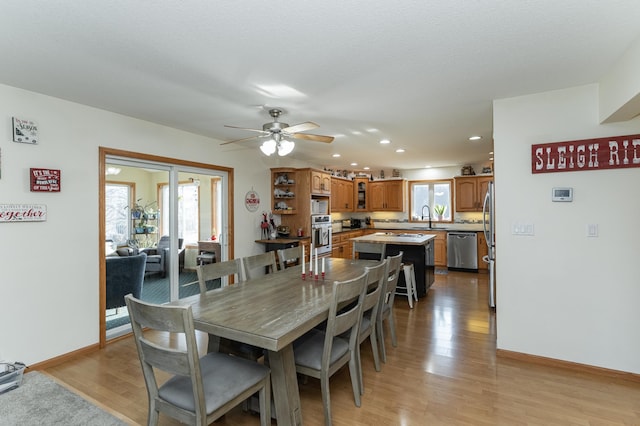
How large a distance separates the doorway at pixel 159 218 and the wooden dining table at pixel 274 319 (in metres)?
1.92

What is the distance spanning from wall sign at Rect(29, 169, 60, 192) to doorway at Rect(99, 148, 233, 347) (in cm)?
39

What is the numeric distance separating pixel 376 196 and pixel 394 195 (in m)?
0.46

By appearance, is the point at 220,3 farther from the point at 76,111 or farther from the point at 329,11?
the point at 76,111

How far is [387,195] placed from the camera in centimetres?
811

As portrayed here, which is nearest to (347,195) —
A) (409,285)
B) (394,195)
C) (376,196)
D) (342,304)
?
(376,196)

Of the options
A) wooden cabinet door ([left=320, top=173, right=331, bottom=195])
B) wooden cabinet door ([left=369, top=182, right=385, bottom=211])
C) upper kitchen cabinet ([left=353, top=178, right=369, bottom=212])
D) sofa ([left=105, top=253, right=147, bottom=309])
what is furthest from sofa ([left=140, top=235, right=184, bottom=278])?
wooden cabinet door ([left=369, top=182, right=385, bottom=211])

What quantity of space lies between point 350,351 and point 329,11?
83.4 inches

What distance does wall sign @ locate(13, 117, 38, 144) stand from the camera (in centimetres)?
269

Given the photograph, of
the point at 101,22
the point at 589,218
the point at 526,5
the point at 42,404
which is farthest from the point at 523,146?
the point at 42,404

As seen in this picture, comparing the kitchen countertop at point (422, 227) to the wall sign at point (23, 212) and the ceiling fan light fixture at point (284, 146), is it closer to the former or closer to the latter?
the ceiling fan light fixture at point (284, 146)

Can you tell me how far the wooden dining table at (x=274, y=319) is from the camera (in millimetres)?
1665

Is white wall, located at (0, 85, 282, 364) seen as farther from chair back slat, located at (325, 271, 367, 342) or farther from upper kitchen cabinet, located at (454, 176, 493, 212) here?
upper kitchen cabinet, located at (454, 176, 493, 212)

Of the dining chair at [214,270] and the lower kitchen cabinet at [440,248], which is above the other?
the dining chair at [214,270]

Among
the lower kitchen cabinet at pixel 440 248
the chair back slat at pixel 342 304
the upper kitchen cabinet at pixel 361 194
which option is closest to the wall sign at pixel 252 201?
the chair back slat at pixel 342 304
